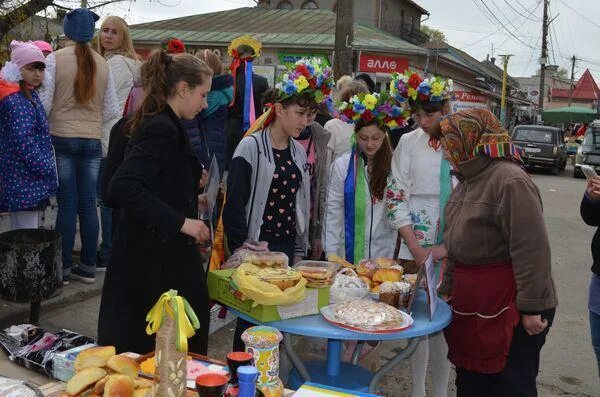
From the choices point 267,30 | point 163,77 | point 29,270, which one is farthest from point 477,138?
point 267,30

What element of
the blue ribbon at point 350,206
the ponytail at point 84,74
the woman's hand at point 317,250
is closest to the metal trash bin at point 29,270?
the ponytail at point 84,74

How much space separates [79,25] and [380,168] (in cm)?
257

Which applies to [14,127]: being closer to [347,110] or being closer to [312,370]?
[347,110]

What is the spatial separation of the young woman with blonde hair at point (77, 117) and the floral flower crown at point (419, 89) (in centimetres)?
243

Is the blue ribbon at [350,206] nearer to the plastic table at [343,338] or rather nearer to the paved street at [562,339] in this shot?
the plastic table at [343,338]

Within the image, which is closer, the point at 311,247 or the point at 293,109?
the point at 293,109

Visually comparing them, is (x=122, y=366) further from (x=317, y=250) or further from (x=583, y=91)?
(x=583, y=91)

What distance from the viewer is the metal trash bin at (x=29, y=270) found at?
3975mm

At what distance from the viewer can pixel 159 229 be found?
229 cm

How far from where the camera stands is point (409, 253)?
3438 millimetres

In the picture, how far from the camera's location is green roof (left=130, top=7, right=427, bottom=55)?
1956 centimetres

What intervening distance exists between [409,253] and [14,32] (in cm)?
1017

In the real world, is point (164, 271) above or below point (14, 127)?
below

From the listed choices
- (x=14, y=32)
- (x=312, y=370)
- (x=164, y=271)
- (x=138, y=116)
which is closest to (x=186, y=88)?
(x=138, y=116)
